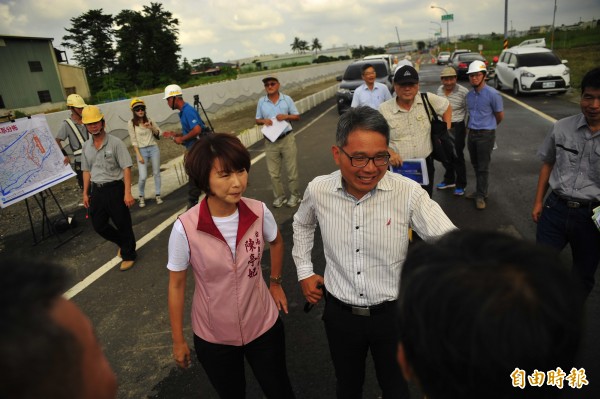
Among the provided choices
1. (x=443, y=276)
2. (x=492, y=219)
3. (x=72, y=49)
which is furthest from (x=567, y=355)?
(x=72, y=49)

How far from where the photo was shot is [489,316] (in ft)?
2.39

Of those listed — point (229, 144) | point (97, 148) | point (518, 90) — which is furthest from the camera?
point (518, 90)

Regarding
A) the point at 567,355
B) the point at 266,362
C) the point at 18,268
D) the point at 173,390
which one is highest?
the point at 18,268

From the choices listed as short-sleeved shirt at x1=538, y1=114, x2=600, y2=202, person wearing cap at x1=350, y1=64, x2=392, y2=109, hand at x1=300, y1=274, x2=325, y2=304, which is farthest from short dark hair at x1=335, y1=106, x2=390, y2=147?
person wearing cap at x1=350, y1=64, x2=392, y2=109

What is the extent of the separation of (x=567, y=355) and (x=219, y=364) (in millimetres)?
1824

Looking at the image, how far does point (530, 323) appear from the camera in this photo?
731mm

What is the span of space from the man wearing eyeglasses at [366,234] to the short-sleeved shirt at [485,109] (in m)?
4.21

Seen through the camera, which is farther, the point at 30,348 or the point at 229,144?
the point at 229,144

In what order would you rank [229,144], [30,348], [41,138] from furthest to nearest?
[41,138], [229,144], [30,348]

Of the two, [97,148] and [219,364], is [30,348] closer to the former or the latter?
[219,364]

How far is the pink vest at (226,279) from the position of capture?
6.78 ft

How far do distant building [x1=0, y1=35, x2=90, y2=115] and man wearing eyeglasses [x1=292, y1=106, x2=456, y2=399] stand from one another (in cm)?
3776

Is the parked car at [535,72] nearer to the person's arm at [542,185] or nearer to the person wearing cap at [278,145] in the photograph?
the person wearing cap at [278,145]

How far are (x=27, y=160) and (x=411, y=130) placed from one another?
563cm
